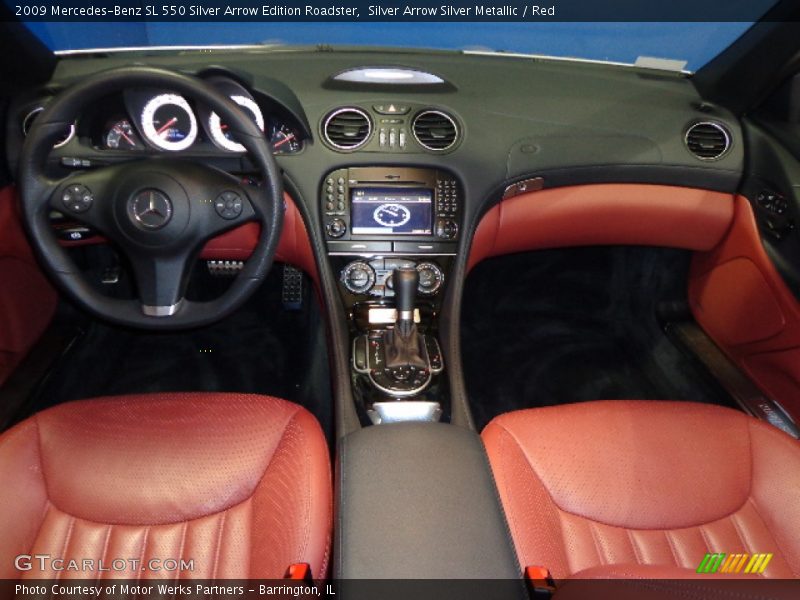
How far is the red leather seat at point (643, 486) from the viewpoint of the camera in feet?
4.08

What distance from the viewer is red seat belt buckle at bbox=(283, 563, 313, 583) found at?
1071mm

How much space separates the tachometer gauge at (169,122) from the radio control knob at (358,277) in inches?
21.1

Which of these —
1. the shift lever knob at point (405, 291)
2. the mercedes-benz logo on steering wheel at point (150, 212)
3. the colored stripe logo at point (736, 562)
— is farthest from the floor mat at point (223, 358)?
the colored stripe logo at point (736, 562)

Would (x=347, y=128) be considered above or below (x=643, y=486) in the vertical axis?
above

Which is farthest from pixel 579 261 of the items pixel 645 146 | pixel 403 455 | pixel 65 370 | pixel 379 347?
pixel 65 370

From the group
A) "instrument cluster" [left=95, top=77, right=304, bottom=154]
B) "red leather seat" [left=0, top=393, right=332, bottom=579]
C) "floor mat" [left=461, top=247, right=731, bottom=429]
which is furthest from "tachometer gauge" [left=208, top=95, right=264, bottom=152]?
"floor mat" [left=461, top=247, right=731, bottom=429]

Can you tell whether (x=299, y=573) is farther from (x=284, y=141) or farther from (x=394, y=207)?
(x=284, y=141)

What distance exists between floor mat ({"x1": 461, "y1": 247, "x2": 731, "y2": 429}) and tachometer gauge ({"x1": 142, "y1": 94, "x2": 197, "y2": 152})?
1.29 m

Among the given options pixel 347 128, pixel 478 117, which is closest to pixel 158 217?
pixel 347 128

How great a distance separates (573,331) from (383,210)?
1.12 m

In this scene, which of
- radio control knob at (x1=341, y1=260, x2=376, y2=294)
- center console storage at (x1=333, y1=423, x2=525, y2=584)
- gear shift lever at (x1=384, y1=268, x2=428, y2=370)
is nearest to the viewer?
center console storage at (x1=333, y1=423, x2=525, y2=584)

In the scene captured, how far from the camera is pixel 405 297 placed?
1.60 metres

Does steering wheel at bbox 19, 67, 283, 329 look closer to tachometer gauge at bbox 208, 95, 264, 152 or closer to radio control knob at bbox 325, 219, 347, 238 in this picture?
tachometer gauge at bbox 208, 95, 264, 152

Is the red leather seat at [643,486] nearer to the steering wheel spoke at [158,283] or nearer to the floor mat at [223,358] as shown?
the steering wheel spoke at [158,283]
